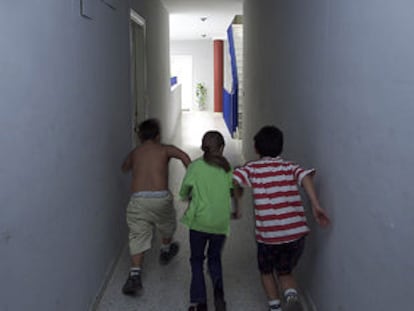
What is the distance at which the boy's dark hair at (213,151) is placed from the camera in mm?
2666

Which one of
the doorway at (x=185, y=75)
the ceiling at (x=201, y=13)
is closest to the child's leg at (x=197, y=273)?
the ceiling at (x=201, y=13)

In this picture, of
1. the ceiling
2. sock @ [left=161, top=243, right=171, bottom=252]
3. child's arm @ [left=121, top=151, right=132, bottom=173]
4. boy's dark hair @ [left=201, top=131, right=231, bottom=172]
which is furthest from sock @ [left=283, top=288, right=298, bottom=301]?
the ceiling

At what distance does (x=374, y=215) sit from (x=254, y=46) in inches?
172

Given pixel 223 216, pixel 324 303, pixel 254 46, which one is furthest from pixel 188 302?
pixel 254 46

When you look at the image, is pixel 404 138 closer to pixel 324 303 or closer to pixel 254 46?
pixel 324 303

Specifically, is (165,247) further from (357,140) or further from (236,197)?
(357,140)

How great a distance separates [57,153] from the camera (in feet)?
7.21

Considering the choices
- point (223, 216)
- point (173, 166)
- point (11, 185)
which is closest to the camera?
point (11, 185)

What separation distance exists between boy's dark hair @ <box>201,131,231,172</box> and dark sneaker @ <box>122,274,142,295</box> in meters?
0.94

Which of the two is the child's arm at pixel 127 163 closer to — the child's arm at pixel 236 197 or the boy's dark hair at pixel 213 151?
the boy's dark hair at pixel 213 151

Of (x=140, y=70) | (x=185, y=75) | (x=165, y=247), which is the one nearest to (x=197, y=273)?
(x=165, y=247)

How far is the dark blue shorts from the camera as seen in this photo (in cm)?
256

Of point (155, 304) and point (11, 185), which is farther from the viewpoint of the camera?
point (155, 304)

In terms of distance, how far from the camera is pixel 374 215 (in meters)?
1.71
